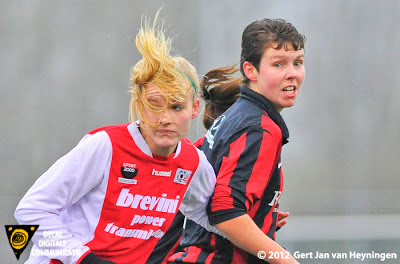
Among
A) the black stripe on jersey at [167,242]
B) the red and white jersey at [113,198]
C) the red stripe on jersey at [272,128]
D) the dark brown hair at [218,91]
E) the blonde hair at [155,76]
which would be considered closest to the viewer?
the red and white jersey at [113,198]

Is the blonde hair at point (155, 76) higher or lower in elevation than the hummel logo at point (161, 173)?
higher

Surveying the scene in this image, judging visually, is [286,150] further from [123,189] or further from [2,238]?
[123,189]

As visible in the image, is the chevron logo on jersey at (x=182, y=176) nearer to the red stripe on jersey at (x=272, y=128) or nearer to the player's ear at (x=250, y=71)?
the red stripe on jersey at (x=272, y=128)

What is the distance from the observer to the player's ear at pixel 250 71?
7.45 feet

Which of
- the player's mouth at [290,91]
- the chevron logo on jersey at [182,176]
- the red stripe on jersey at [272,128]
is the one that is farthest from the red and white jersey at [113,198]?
the player's mouth at [290,91]

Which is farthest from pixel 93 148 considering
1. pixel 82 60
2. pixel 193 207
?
pixel 82 60

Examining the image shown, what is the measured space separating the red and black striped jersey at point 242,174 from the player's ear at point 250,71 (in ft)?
0.18

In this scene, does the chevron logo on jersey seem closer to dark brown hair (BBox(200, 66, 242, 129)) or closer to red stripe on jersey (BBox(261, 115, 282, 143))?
red stripe on jersey (BBox(261, 115, 282, 143))

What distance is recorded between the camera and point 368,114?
7.57m

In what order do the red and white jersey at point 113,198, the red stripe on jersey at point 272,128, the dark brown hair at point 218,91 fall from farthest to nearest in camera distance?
the dark brown hair at point 218,91, the red stripe on jersey at point 272,128, the red and white jersey at point 113,198

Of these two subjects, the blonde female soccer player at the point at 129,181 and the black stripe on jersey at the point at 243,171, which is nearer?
the blonde female soccer player at the point at 129,181

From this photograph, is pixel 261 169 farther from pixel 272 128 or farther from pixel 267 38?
pixel 267 38

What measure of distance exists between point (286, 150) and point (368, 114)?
1120mm

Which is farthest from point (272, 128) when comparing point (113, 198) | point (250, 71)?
point (113, 198)
